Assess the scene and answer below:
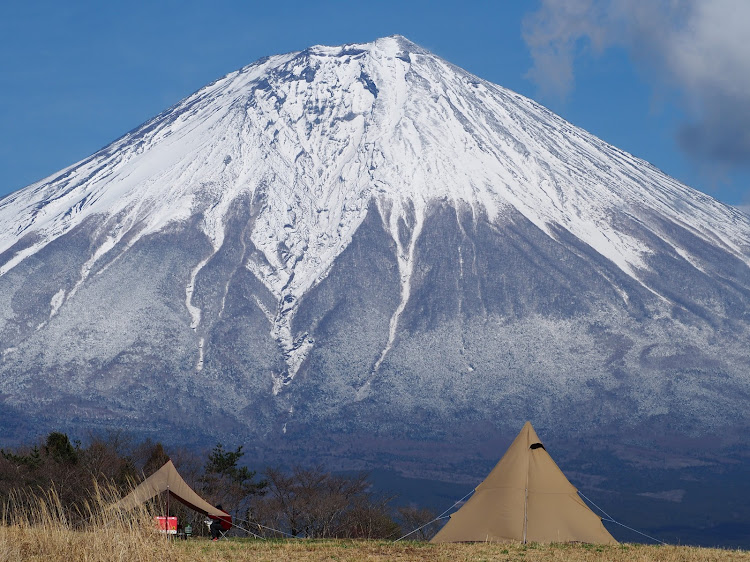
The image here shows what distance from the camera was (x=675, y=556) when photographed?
2434 centimetres

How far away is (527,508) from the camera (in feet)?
99.9

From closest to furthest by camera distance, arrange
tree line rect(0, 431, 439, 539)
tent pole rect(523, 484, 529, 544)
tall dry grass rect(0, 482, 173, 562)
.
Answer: tall dry grass rect(0, 482, 173, 562) < tent pole rect(523, 484, 529, 544) < tree line rect(0, 431, 439, 539)

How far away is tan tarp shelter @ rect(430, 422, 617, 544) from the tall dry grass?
1348cm

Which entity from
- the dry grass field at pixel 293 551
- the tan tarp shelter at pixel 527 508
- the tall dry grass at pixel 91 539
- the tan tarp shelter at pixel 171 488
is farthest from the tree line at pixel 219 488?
the tall dry grass at pixel 91 539

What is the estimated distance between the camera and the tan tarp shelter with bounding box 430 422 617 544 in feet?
99.3

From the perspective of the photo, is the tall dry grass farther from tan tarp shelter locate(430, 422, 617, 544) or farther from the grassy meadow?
tan tarp shelter locate(430, 422, 617, 544)

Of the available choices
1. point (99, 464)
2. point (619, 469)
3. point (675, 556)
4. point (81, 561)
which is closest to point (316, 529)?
point (99, 464)

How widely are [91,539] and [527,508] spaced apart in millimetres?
14969

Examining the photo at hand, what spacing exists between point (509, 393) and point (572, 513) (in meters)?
157

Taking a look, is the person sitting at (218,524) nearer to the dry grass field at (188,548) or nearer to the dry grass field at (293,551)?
the dry grass field at (188,548)

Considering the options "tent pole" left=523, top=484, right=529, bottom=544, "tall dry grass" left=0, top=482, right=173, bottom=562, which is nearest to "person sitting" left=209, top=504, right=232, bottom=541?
"tent pole" left=523, top=484, right=529, bottom=544

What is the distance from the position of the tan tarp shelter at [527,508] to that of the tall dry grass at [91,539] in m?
13.5

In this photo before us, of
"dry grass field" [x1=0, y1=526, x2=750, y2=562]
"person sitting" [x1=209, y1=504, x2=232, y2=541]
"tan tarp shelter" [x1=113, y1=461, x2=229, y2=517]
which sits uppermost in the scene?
"tan tarp shelter" [x1=113, y1=461, x2=229, y2=517]

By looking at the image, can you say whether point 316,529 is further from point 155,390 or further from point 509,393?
point 155,390
